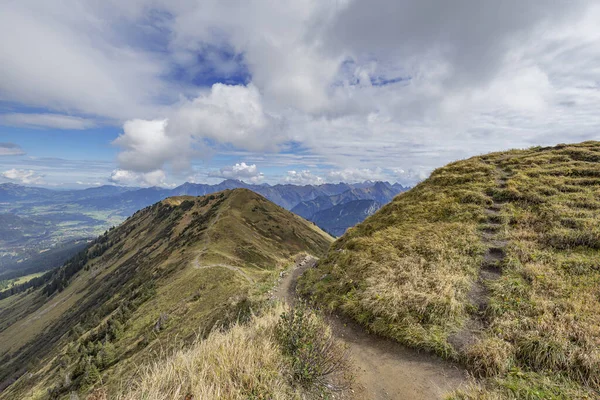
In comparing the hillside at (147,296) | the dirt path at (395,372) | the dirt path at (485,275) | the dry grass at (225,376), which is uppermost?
the dry grass at (225,376)

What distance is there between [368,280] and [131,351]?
139ft

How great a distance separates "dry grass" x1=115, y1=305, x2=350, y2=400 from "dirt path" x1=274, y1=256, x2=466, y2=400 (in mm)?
2447

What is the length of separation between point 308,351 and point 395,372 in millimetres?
3884

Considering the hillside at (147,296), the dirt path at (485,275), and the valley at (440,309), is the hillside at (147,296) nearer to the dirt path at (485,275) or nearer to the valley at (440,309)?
the valley at (440,309)

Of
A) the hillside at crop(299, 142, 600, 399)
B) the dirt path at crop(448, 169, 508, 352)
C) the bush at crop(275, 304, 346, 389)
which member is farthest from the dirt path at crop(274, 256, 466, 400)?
the dirt path at crop(448, 169, 508, 352)

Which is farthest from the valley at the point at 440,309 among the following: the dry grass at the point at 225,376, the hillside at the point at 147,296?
the hillside at the point at 147,296

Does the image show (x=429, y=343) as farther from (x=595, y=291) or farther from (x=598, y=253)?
(x=598, y=253)

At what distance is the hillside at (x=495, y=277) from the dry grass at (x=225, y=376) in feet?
14.7

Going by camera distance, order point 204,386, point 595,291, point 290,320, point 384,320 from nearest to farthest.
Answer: point 204,386, point 290,320, point 595,291, point 384,320

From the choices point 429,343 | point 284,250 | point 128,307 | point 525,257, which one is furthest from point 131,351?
point 284,250

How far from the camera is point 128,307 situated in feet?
205

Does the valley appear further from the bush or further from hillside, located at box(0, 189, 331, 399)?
hillside, located at box(0, 189, 331, 399)

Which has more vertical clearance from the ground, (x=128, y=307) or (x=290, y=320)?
(x=290, y=320)

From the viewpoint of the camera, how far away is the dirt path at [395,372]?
7.85 metres
